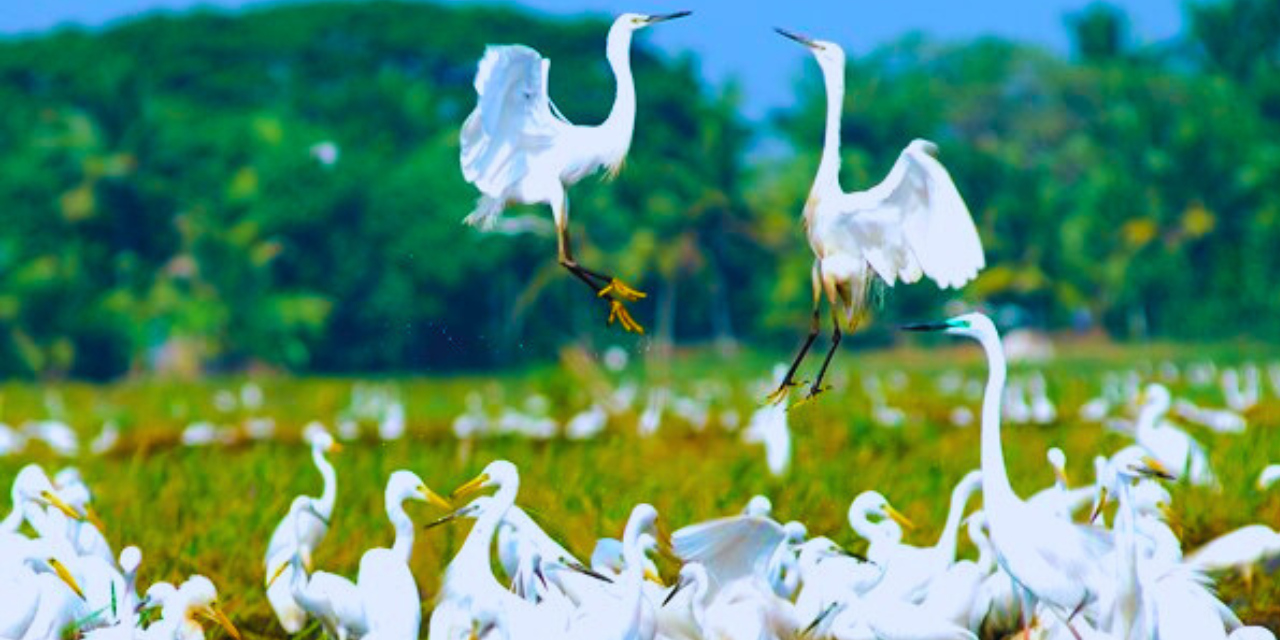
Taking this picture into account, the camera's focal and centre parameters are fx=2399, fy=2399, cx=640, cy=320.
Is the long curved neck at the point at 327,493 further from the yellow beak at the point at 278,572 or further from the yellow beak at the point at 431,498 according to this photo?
the yellow beak at the point at 431,498

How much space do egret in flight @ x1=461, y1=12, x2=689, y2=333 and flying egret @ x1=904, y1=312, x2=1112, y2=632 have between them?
0.92 meters

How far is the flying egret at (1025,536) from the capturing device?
255 inches

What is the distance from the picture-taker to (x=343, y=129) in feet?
170

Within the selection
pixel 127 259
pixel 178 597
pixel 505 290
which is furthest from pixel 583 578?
pixel 127 259

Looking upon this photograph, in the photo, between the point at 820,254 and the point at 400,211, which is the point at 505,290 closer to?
the point at 400,211

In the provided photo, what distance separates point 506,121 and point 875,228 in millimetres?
1025

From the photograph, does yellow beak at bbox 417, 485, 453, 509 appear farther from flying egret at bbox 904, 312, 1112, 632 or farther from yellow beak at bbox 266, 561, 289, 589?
flying egret at bbox 904, 312, 1112, 632

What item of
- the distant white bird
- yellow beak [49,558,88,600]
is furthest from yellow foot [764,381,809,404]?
the distant white bird

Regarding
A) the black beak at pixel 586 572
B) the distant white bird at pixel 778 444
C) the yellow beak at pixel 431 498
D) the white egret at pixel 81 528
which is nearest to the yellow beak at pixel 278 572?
the yellow beak at pixel 431 498

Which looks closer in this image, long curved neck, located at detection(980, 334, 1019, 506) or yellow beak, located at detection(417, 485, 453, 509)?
long curved neck, located at detection(980, 334, 1019, 506)

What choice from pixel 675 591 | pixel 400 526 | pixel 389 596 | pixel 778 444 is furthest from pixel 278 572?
pixel 778 444

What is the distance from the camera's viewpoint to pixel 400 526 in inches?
309

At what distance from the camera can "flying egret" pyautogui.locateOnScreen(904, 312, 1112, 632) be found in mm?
6473

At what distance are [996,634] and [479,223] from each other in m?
2.55
